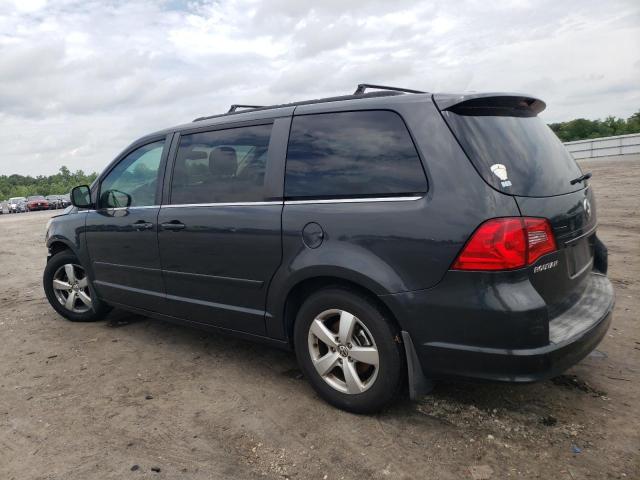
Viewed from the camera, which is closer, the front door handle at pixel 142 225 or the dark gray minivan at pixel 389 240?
the dark gray minivan at pixel 389 240

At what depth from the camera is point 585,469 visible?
240 cm

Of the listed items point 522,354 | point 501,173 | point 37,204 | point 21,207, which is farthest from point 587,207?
point 21,207

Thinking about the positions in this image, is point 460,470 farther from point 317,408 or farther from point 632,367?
point 632,367

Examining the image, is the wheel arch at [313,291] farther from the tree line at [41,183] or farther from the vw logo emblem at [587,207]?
the tree line at [41,183]

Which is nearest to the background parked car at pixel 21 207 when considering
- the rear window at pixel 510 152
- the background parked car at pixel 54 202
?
the background parked car at pixel 54 202

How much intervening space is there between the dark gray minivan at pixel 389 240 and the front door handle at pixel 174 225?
0.01 metres

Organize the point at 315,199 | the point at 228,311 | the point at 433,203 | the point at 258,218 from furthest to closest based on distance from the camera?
the point at 228,311
the point at 258,218
the point at 315,199
the point at 433,203

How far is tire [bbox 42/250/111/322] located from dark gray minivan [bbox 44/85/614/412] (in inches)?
59.9

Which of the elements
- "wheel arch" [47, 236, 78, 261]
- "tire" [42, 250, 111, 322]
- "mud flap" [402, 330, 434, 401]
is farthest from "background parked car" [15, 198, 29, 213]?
"mud flap" [402, 330, 434, 401]

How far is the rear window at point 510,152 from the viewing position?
100 inches

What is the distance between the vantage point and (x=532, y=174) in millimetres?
2666

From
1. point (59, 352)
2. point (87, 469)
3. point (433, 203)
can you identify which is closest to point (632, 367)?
point (433, 203)

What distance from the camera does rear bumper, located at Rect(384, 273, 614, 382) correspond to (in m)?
2.42

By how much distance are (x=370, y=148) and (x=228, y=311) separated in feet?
5.02
